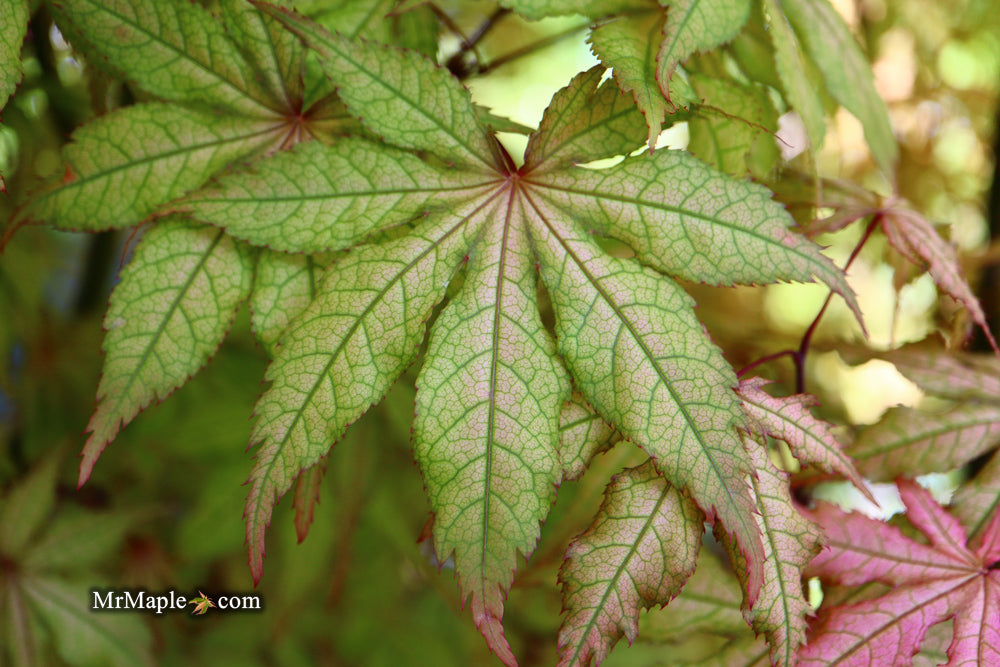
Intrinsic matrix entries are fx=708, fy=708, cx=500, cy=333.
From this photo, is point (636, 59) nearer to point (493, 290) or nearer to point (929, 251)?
point (493, 290)

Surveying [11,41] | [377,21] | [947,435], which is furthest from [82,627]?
[947,435]

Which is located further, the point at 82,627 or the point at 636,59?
the point at 82,627

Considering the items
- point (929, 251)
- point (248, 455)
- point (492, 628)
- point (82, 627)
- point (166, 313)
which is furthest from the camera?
point (82, 627)

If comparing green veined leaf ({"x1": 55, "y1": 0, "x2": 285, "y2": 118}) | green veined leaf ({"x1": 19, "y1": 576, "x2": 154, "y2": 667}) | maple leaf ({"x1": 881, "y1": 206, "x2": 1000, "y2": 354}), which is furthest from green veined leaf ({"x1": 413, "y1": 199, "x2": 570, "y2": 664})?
green veined leaf ({"x1": 19, "y1": 576, "x2": 154, "y2": 667})

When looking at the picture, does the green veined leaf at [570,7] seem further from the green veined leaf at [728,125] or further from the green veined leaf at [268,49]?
the green veined leaf at [268,49]

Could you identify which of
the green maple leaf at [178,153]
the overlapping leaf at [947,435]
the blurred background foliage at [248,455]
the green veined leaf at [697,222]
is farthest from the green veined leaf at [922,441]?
the green maple leaf at [178,153]

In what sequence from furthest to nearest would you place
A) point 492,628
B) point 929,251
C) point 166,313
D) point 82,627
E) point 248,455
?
point 82,627, point 248,455, point 929,251, point 166,313, point 492,628
